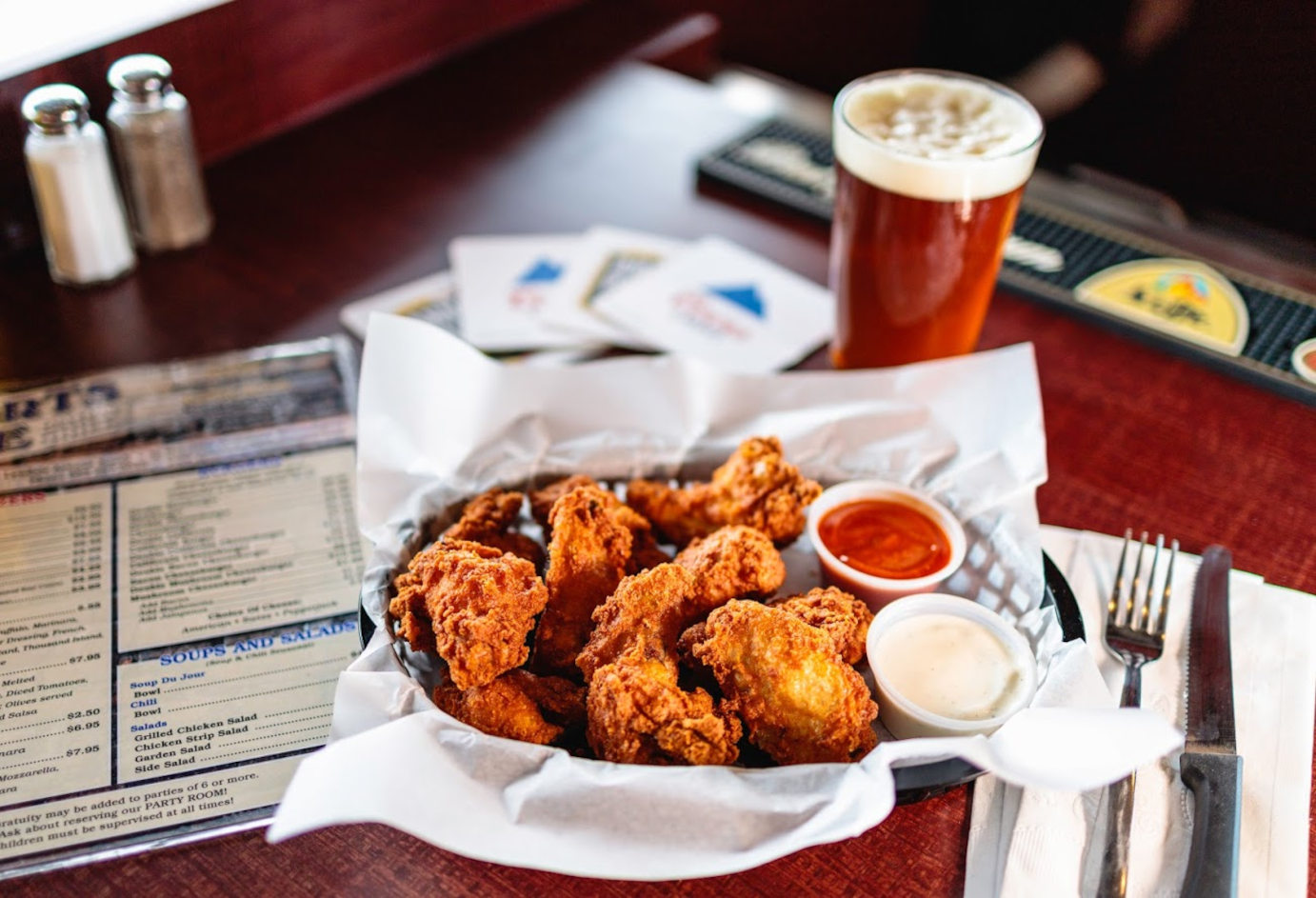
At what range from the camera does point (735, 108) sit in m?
2.50

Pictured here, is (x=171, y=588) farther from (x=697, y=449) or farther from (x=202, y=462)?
(x=697, y=449)

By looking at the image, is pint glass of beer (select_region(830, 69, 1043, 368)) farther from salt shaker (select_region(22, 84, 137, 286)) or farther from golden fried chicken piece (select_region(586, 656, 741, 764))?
salt shaker (select_region(22, 84, 137, 286))

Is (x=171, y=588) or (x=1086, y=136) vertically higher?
(x=171, y=588)

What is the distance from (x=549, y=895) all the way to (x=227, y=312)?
1221 millimetres

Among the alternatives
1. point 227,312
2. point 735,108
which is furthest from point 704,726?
point 735,108

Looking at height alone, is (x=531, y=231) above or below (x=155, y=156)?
below

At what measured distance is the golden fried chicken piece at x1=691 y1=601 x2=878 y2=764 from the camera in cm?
109

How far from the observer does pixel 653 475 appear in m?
1.52

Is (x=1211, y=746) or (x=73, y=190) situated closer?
(x=1211, y=746)

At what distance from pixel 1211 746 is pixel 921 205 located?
0.78 metres

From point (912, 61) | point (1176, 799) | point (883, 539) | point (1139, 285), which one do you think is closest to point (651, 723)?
point (883, 539)

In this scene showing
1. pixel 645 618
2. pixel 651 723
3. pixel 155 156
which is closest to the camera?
pixel 651 723

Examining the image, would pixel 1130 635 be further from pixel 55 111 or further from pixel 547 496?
pixel 55 111

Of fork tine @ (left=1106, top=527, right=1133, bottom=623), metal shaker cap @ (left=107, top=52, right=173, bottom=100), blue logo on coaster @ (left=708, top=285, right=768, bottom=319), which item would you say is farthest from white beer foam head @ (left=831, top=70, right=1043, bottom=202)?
metal shaker cap @ (left=107, top=52, right=173, bottom=100)
